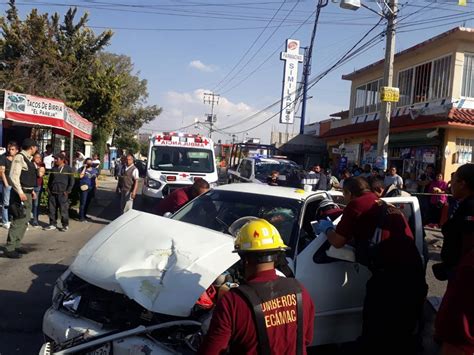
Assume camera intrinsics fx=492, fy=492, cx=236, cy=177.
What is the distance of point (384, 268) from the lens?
4074mm

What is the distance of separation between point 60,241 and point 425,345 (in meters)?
6.75

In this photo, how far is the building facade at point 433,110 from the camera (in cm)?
1627

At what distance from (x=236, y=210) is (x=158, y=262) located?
1566mm

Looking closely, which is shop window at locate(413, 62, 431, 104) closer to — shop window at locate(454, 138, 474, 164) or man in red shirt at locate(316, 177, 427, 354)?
shop window at locate(454, 138, 474, 164)

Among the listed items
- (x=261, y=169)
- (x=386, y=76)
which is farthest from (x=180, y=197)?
(x=386, y=76)

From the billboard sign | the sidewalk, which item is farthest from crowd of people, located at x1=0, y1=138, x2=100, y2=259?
the billboard sign

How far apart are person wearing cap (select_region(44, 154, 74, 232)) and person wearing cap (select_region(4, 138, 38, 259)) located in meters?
2.15

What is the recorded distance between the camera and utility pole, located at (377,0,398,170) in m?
14.0

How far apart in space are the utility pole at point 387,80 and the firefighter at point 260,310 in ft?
39.9

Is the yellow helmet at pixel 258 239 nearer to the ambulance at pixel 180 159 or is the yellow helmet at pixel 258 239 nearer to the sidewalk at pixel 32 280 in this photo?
the sidewalk at pixel 32 280

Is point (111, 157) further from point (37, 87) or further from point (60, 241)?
point (60, 241)

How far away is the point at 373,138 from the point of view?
21625 mm

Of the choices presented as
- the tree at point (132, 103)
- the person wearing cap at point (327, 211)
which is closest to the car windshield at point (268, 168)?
the person wearing cap at point (327, 211)

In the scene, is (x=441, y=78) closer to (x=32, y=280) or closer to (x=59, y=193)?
(x=59, y=193)
